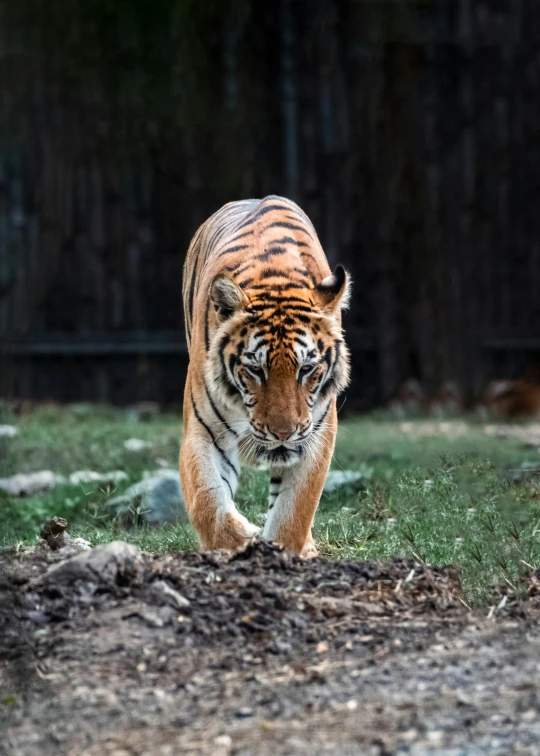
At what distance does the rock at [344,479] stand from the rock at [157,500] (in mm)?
668

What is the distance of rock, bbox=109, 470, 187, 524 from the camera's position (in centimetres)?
493

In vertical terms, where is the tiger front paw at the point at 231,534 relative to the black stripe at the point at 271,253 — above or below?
below

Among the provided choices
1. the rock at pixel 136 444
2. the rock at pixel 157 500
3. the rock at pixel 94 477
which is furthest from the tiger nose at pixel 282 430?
the rock at pixel 136 444

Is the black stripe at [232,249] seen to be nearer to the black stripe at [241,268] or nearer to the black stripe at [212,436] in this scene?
the black stripe at [241,268]

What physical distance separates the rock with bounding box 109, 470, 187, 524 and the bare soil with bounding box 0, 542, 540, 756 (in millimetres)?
1533

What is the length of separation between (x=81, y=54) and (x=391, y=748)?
15.7 ft

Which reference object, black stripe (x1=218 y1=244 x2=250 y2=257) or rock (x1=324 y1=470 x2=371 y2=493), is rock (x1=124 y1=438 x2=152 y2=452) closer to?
rock (x1=324 y1=470 x2=371 y2=493)

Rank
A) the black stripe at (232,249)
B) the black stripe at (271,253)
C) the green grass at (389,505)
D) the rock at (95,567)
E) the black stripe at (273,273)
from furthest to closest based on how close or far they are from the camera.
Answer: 1. the black stripe at (232,249)
2. the black stripe at (271,253)
3. the black stripe at (273,273)
4. the green grass at (389,505)
5. the rock at (95,567)

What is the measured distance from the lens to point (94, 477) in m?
5.82

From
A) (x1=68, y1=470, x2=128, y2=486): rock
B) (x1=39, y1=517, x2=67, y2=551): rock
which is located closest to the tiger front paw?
(x1=39, y1=517, x2=67, y2=551): rock

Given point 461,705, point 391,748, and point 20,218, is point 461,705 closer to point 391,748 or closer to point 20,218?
point 391,748

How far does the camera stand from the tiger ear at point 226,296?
370cm

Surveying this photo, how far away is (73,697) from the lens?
2.48 m

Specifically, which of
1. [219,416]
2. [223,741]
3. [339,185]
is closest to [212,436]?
[219,416]
